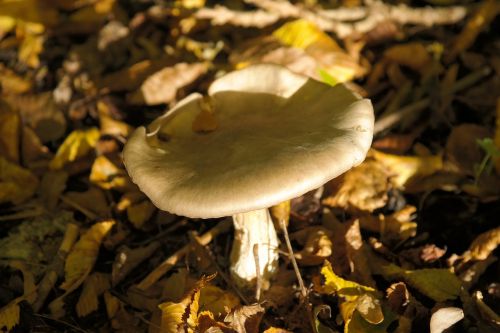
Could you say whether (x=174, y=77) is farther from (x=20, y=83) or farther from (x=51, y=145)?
(x=20, y=83)

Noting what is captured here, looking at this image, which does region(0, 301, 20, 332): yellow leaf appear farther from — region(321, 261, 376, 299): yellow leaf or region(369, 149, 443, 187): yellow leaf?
region(369, 149, 443, 187): yellow leaf

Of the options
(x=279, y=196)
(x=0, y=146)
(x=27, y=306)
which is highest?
(x=279, y=196)

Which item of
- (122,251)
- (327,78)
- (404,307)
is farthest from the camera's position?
(327,78)

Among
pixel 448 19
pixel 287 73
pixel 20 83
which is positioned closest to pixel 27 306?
pixel 287 73

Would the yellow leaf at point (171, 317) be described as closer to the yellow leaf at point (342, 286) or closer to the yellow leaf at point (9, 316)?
the yellow leaf at point (342, 286)

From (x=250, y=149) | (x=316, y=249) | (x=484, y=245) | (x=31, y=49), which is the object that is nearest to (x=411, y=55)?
(x=484, y=245)
